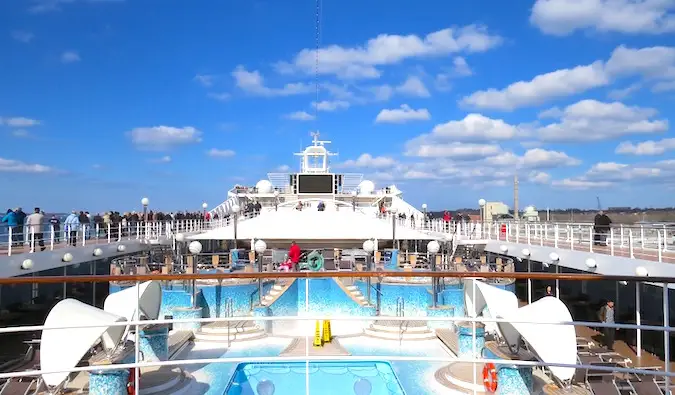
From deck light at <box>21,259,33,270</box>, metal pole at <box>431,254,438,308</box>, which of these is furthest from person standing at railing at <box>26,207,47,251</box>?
metal pole at <box>431,254,438,308</box>

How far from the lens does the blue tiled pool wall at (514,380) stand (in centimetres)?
700

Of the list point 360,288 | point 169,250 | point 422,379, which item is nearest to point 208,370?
point 422,379

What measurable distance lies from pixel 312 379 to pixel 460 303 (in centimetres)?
592

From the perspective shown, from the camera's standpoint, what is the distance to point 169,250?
818 inches

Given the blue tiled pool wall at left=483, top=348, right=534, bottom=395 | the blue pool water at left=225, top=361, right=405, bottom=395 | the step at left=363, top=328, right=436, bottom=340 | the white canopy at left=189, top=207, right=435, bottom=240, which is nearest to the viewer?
the blue tiled pool wall at left=483, top=348, right=534, bottom=395

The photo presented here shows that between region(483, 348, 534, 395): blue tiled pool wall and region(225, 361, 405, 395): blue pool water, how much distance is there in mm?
2204

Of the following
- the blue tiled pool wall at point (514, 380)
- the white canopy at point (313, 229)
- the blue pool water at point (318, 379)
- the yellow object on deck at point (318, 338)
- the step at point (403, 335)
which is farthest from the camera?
the white canopy at point (313, 229)

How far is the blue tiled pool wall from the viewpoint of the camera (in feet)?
23.0

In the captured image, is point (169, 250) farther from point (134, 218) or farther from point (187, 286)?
point (187, 286)

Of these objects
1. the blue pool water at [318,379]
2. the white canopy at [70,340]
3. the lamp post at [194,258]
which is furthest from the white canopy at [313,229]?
the white canopy at [70,340]

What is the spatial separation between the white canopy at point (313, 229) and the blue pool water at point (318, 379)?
896 centimetres

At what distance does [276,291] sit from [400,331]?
171 inches

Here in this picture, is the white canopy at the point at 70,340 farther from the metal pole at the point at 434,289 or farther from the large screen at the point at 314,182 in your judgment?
the large screen at the point at 314,182

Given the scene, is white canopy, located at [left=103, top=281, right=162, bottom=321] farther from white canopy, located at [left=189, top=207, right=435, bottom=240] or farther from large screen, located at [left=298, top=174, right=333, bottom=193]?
large screen, located at [left=298, top=174, right=333, bottom=193]
